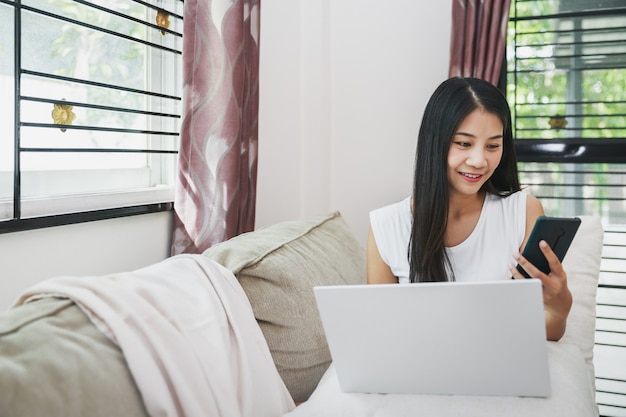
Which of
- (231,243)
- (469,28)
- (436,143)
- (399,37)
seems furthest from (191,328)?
(399,37)

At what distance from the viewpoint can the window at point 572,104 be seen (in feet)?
8.86

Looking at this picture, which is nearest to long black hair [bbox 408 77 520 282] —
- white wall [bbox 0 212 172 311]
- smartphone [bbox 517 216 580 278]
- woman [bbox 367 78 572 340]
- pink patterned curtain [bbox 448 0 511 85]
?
woman [bbox 367 78 572 340]

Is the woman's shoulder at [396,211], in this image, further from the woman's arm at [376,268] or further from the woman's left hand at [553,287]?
the woman's left hand at [553,287]

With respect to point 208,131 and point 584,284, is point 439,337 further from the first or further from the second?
point 208,131

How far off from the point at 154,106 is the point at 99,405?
1.55 metres

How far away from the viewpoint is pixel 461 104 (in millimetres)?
1583

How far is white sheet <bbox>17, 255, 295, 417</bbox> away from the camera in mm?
954

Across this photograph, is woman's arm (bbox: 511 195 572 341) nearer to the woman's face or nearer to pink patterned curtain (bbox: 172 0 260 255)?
the woman's face

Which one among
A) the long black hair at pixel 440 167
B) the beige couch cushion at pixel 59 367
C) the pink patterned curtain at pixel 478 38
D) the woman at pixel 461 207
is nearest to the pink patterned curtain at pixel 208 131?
the woman at pixel 461 207

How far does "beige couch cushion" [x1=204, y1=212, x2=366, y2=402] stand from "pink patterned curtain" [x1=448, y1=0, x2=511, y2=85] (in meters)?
1.32

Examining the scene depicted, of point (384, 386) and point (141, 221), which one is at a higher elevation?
point (141, 221)

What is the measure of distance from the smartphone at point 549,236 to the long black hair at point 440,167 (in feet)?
1.33

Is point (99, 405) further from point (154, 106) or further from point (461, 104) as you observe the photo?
point (154, 106)

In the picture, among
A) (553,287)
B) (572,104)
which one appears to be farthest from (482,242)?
(572,104)
